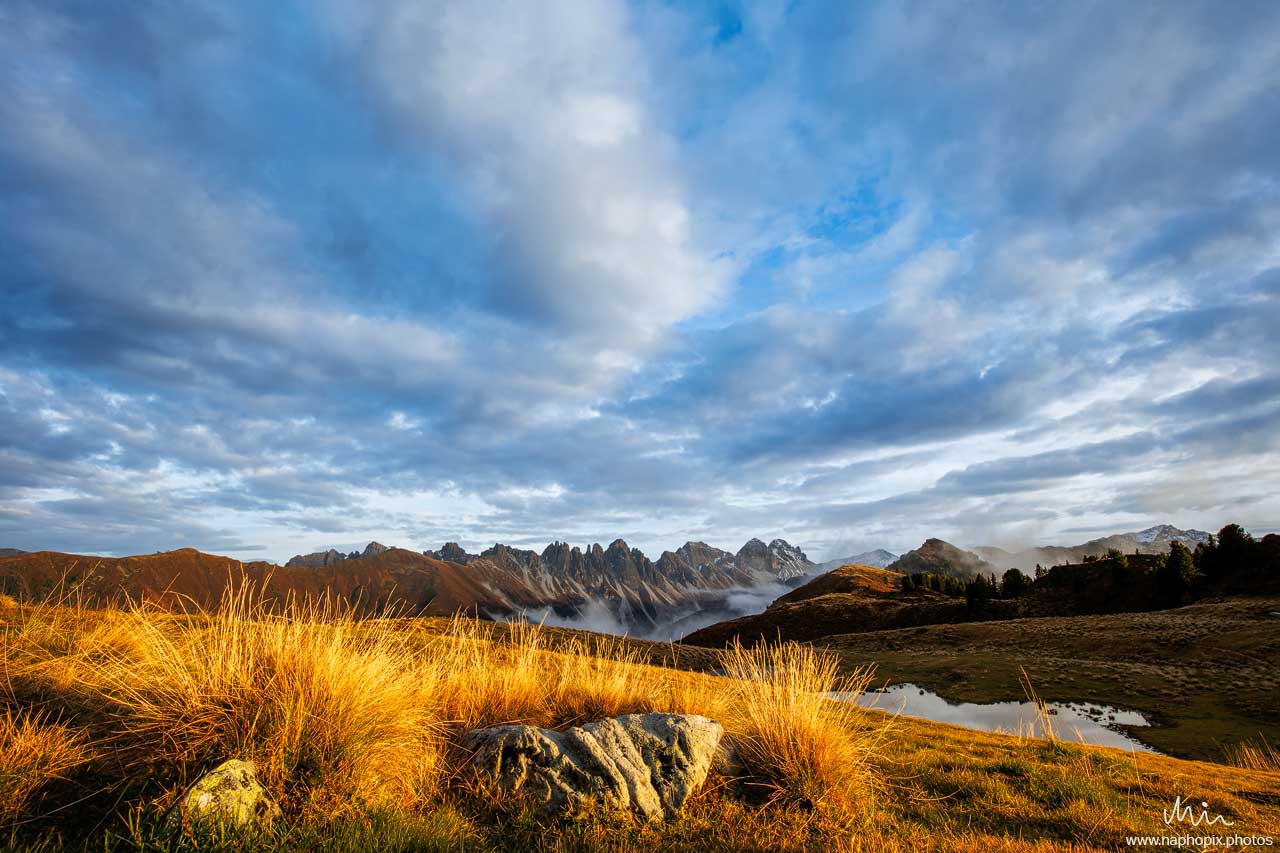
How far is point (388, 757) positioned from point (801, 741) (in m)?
4.83

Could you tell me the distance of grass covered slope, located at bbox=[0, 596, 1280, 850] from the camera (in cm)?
460

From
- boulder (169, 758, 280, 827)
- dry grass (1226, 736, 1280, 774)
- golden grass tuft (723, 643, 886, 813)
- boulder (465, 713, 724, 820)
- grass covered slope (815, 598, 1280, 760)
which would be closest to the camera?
boulder (169, 758, 280, 827)

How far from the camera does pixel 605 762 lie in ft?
20.4

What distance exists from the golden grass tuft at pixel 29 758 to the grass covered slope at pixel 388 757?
2 cm

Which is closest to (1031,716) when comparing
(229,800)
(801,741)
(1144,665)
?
(1144,665)

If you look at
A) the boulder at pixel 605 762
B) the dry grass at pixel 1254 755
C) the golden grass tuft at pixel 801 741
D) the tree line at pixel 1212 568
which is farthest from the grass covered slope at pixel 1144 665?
the boulder at pixel 605 762

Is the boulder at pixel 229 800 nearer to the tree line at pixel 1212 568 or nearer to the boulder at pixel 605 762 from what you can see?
the boulder at pixel 605 762

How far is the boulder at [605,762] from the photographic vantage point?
5.96 meters

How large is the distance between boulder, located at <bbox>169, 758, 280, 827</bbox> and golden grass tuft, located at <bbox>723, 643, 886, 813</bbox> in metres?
5.31

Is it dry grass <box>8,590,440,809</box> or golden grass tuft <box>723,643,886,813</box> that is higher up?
dry grass <box>8,590,440,809</box>

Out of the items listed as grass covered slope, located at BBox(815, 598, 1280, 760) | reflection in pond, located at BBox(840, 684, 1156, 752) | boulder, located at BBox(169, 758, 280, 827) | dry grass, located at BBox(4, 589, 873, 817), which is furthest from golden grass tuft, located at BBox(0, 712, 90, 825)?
grass covered slope, located at BBox(815, 598, 1280, 760)

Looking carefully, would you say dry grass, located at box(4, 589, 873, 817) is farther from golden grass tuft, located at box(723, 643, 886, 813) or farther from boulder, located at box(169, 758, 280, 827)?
boulder, located at box(169, 758, 280, 827)

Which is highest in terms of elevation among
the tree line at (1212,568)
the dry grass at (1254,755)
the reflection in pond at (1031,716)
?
the tree line at (1212,568)

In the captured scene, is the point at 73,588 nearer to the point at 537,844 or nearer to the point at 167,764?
the point at 167,764
